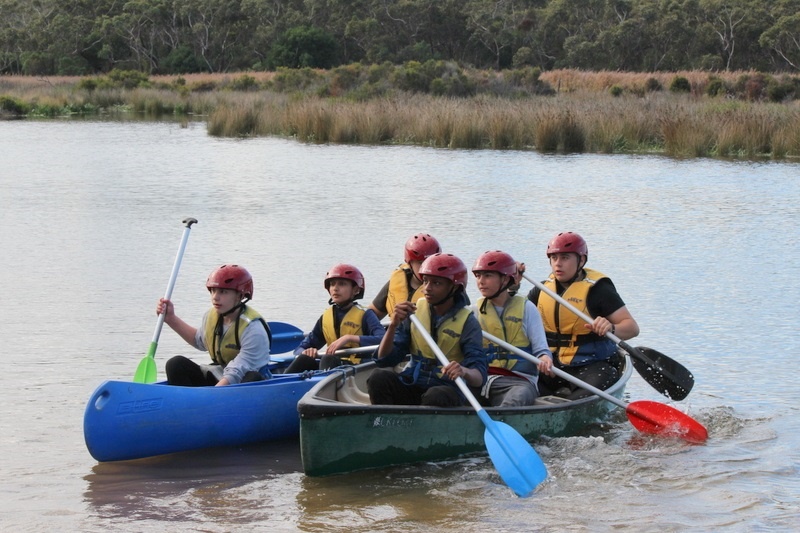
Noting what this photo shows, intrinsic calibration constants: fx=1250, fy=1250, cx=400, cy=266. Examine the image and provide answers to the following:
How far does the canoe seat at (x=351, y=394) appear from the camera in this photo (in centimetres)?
709

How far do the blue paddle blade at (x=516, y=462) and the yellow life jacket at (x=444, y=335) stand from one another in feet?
1.66

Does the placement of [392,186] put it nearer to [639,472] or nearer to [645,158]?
[645,158]

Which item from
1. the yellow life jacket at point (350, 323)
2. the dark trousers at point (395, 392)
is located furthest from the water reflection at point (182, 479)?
the yellow life jacket at point (350, 323)

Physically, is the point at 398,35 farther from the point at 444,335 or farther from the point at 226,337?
the point at 444,335

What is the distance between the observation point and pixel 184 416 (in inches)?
270

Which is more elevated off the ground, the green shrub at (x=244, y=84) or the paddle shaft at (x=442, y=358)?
the green shrub at (x=244, y=84)

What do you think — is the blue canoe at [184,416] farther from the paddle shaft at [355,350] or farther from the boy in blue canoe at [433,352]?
the boy in blue canoe at [433,352]

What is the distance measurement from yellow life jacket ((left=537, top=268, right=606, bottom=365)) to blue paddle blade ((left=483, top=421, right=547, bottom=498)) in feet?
5.03

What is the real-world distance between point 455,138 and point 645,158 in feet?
14.0

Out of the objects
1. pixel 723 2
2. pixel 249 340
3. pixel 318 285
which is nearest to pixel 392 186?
pixel 318 285

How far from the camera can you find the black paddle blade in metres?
8.04

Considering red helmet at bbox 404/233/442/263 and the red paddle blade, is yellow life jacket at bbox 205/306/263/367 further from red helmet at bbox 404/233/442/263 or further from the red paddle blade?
the red paddle blade

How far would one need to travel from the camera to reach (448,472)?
6.77 m

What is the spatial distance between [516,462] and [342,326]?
1.91m
